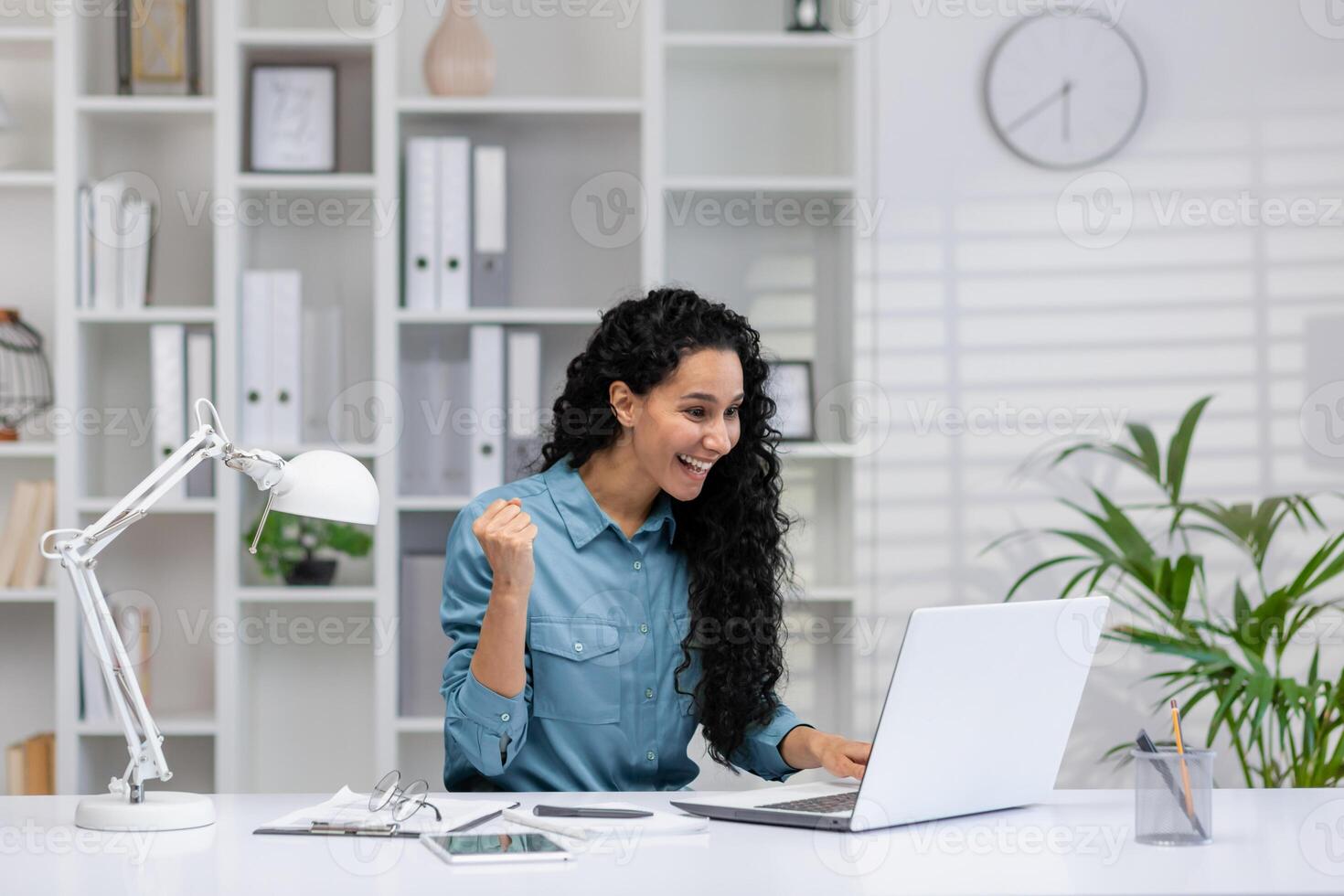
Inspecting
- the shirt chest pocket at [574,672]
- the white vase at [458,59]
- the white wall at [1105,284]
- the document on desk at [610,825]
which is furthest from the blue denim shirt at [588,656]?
the white vase at [458,59]

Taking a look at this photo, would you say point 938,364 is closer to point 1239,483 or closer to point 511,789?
point 1239,483

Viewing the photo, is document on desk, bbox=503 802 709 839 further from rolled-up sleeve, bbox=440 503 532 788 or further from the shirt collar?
the shirt collar

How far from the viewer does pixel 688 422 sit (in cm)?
185

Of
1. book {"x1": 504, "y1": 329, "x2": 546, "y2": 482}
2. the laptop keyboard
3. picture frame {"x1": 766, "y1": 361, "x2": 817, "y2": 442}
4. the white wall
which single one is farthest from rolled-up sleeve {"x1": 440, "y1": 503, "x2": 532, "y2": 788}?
the white wall

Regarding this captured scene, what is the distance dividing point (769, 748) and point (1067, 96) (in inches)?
74.6

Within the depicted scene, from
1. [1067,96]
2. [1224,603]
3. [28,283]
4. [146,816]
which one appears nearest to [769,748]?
[146,816]

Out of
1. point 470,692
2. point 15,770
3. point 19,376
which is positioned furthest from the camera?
point 19,376

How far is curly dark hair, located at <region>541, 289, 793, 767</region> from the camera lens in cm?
186

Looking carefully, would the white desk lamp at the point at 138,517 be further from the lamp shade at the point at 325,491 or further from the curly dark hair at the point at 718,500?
the curly dark hair at the point at 718,500

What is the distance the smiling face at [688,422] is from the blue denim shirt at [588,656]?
100mm

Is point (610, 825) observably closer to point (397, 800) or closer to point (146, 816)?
point (397, 800)

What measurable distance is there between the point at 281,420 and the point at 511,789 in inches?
54.1

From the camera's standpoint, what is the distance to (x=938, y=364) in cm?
299

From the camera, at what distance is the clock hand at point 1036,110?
2990 mm
